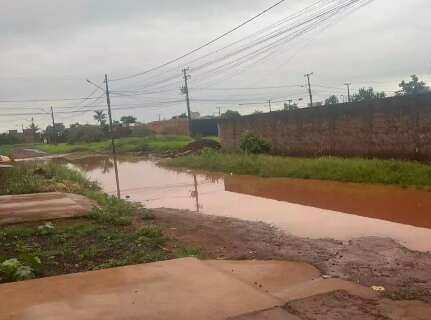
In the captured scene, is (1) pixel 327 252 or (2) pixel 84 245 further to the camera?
(2) pixel 84 245

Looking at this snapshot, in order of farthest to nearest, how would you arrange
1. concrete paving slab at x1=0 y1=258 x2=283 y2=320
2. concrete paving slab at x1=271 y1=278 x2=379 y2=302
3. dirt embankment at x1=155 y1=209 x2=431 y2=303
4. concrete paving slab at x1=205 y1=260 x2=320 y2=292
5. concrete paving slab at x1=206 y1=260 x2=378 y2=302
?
dirt embankment at x1=155 y1=209 x2=431 y2=303
concrete paving slab at x1=205 y1=260 x2=320 y2=292
concrete paving slab at x1=206 y1=260 x2=378 y2=302
concrete paving slab at x1=271 y1=278 x2=379 y2=302
concrete paving slab at x1=0 y1=258 x2=283 y2=320

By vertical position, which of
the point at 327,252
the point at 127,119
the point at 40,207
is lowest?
the point at 327,252

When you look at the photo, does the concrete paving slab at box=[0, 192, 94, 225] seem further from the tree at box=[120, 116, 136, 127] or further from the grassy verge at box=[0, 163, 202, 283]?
the tree at box=[120, 116, 136, 127]

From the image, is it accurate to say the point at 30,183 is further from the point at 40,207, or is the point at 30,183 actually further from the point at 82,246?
the point at 82,246

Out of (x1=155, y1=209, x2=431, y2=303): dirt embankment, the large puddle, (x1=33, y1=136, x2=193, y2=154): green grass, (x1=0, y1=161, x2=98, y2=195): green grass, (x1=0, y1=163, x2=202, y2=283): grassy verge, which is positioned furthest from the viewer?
(x1=33, y1=136, x2=193, y2=154): green grass

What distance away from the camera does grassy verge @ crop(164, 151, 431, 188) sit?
14203 mm

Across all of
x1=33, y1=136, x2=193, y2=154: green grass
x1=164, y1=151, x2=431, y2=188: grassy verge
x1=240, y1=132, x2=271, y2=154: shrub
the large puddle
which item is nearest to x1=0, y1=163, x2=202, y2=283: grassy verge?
the large puddle

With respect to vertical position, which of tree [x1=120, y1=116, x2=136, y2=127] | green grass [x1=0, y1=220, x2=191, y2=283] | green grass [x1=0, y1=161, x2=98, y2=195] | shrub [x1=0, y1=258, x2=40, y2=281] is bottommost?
green grass [x1=0, y1=220, x2=191, y2=283]

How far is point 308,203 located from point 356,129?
6950mm

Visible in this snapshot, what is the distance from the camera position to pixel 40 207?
10.4 m

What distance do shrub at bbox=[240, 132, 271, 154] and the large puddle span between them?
499 centimetres

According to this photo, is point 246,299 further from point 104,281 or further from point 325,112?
point 325,112

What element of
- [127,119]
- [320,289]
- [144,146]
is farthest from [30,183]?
[127,119]

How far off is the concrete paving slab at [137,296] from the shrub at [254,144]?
19.2 metres
